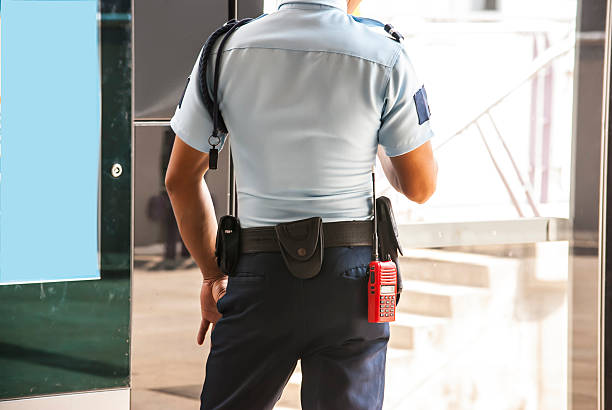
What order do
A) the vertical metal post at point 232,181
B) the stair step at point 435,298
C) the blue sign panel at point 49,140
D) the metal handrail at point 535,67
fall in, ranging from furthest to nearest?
1. the metal handrail at point 535,67
2. the stair step at point 435,298
3. the vertical metal post at point 232,181
4. the blue sign panel at point 49,140

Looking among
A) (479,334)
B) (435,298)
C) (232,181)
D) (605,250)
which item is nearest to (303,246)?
(232,181)

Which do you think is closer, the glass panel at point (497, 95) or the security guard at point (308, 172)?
the security guard at point (308, 172)

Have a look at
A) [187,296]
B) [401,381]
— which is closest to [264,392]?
[187,296]

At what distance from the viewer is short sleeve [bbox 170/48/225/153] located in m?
1.54

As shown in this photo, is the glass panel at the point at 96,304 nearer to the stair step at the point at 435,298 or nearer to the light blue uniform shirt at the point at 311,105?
the light blue uniform shirt at the point at 311,105

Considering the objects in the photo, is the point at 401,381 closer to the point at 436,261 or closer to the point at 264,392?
the point at 436,261

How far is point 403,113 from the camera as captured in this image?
4.95ft

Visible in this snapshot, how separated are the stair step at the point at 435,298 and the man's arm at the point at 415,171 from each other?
140 cm

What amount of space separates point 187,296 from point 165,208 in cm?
29

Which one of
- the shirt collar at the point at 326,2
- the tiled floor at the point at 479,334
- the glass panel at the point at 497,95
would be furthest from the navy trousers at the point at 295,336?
the glass panel at the point at 497,95

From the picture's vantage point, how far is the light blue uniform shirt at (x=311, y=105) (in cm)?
146

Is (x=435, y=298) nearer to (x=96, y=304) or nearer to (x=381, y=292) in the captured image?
(x=96, y=304)

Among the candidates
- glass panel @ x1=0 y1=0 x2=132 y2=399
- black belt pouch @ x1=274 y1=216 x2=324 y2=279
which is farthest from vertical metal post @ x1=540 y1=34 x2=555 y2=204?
black belt pouch @ x1=274 y1=216 x2=324 y2=279

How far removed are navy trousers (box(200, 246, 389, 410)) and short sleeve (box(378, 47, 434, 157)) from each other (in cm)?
22
